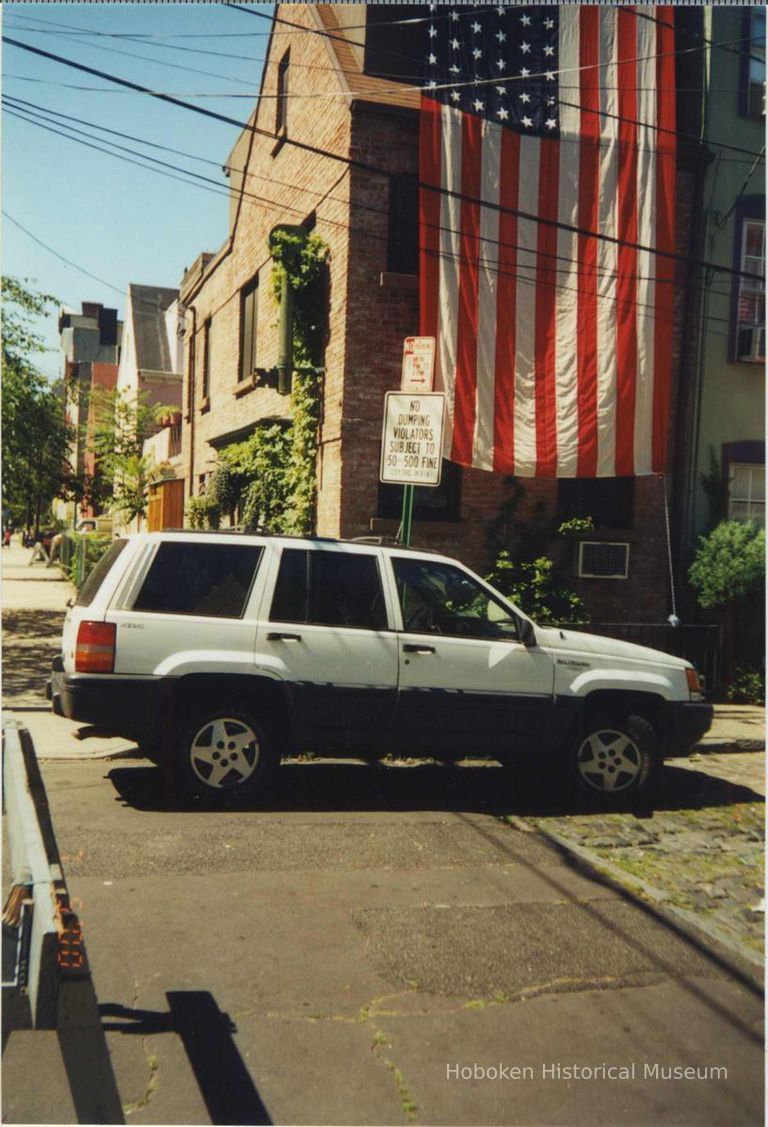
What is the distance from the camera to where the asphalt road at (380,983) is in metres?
3.43

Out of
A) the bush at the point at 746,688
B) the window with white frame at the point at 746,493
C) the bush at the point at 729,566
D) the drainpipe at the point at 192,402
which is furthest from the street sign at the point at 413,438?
the drainpipe at the point at 192,402

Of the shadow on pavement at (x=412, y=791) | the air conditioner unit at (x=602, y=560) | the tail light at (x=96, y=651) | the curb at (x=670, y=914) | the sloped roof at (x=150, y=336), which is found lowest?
the curb at (x=670, y=914)

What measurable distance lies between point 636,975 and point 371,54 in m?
11.3

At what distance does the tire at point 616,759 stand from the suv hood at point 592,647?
46 centimetres

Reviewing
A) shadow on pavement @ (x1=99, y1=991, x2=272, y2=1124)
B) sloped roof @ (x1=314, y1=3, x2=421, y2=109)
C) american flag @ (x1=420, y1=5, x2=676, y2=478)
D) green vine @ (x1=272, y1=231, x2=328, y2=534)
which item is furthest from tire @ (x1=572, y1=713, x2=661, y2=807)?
sloped roof @ (x1=314, y1=3, x2=421, y2=109)

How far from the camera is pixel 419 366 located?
28.9ft

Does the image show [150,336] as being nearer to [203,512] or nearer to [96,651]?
[203,512]

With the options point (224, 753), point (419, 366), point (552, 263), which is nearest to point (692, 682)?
point (419, 366)

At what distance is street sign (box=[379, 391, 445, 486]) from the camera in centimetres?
861

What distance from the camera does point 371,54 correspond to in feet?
40.9

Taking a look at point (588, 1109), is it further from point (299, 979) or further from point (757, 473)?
point (757, 473)

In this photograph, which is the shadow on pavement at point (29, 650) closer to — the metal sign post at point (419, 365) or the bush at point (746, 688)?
the metal sign post at point (419, 365)

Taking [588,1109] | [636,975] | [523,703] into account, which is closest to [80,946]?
[588,1109]

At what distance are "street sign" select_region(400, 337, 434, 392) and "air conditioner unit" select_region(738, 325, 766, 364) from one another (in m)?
6.32
